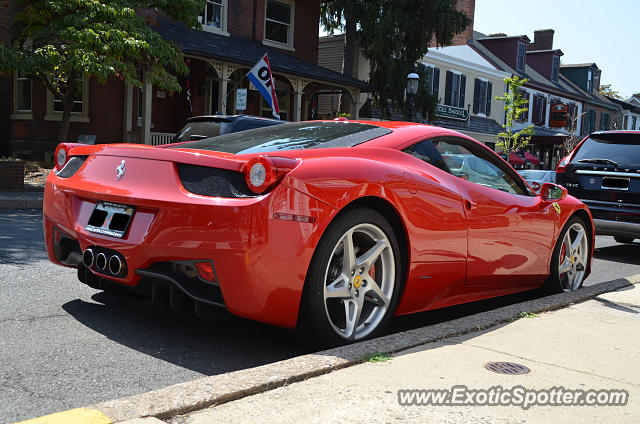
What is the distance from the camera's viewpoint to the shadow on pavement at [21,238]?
230 inches

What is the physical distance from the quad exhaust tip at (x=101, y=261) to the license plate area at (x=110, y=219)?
12cm

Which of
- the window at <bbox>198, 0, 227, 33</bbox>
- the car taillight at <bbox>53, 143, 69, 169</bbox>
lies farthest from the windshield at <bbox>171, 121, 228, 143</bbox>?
the window at <bbox>198, 0, 227, 33</bbox>

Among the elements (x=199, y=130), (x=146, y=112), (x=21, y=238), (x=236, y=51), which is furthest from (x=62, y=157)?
(x=236, y=51)

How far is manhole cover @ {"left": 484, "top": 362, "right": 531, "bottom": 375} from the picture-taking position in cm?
310

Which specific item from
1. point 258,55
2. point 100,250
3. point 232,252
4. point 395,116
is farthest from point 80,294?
point 395,116

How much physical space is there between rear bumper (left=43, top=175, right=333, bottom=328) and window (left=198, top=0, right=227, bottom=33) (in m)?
18.8

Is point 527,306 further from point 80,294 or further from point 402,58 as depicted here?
point 402,58

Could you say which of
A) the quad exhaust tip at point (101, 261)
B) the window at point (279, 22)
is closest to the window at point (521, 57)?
the window at point (279, 22)

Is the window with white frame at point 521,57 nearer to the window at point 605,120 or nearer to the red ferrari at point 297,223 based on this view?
the window at point 605,120

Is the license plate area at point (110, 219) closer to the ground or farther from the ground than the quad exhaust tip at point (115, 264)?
farther from the ground

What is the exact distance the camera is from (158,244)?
10.5ft

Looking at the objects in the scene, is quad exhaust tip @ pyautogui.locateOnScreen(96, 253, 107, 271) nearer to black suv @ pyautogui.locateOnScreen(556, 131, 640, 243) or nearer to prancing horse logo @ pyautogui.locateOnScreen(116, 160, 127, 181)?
prancing horse logo @ pyautogui.locateOnScreen(116, 160, 127, 181)

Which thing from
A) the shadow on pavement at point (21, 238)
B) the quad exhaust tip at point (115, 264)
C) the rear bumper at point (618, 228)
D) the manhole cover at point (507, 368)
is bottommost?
the shadow on pavement at point (21, 238)

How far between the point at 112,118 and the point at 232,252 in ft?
54.7
